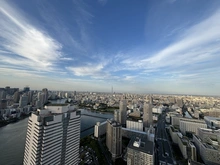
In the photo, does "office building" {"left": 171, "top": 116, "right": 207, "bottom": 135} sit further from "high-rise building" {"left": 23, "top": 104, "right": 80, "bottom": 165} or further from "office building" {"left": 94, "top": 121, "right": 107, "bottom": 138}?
"high-rise building" {"left": 23, "top": 104, "right": 80, "bottom": 165}

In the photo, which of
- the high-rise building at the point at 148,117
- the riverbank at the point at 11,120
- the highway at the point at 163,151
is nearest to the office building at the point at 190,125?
the highway at the point at 163,151

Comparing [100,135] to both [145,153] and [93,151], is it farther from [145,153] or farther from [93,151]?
[145,153]

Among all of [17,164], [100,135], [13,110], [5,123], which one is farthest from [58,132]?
[13,110]

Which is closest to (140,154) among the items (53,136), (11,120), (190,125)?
(53,136)

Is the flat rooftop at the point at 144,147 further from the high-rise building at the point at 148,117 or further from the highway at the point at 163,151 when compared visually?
the high-rise building at the point at 148,117

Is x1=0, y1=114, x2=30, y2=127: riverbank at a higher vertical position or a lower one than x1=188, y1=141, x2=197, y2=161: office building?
higher

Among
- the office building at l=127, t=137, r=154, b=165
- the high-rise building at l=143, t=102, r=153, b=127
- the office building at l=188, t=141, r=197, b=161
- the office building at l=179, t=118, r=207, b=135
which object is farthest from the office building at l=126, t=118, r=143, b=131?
the office building at l=127, t=137, r=154, b=165

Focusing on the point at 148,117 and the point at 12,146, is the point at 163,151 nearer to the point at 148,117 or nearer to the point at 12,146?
the point at 148,117

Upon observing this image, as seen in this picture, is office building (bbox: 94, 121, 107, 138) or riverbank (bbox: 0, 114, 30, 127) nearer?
office building (bbox: 94, 121, 107, 138)
